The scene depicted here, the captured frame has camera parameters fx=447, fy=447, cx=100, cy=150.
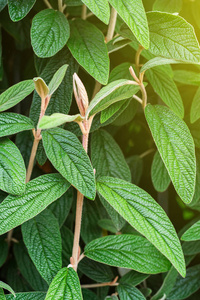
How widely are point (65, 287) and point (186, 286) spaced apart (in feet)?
1.21

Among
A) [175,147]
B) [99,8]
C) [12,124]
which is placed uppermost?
[99,8]

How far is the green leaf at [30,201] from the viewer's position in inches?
22.3

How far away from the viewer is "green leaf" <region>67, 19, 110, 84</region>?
2.12 ft

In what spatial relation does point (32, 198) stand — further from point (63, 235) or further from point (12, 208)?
point (63, 235)

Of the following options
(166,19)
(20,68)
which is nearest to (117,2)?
(166,19)

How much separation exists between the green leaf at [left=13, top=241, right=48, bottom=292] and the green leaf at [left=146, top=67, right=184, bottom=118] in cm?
38

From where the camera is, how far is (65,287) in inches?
23.0

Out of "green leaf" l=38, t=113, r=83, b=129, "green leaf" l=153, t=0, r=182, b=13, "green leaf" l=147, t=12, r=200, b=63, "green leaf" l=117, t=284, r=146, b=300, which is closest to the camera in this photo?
"green leaf" l=38, t=113, r=83, b=129

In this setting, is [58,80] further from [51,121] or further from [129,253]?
[129,253]

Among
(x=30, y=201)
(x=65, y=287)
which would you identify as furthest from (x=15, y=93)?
(x=65, y=287)

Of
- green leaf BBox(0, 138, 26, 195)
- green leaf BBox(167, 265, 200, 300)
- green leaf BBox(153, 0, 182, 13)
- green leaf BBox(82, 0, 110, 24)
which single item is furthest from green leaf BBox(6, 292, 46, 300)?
green leaf BBox(153, 0, 182, 13)

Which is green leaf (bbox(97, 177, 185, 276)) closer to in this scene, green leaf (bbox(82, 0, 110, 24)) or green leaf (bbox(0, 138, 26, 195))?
green leaf (bbox(0, 138, 26, 195))

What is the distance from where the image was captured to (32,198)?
586mm

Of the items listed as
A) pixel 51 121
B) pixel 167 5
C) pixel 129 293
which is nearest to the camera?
pixel 51 121
